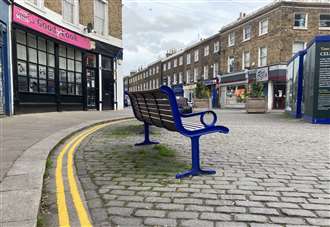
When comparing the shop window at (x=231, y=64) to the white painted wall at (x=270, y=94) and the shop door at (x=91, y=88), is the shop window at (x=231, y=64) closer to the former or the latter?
the white painted wall at (x=270, y=94)

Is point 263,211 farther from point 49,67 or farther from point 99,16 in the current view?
point 99,16

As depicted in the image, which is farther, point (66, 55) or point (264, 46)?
point (264, 46)

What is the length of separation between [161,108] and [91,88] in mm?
15354

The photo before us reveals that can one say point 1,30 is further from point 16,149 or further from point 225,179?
point 225,179

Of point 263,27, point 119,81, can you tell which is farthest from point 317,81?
point 263,27

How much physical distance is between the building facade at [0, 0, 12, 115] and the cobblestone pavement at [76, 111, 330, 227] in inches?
279

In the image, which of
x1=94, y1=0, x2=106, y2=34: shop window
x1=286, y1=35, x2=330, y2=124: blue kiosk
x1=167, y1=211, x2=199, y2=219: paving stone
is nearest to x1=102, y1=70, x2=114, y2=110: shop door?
x1=94, y1=0, x2=106, y2=34: shop window

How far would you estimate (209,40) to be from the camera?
39.0 metres

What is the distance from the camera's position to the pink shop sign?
11.7 metres

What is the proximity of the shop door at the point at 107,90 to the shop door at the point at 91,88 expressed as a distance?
949mm

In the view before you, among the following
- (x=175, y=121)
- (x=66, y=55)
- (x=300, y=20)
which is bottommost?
(x=175, y=121)

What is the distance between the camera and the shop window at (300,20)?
26375 millimetres

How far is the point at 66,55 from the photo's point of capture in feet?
52.3

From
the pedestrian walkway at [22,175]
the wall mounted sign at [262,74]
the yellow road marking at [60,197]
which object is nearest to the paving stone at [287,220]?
the yellow road marking at [60,197]
